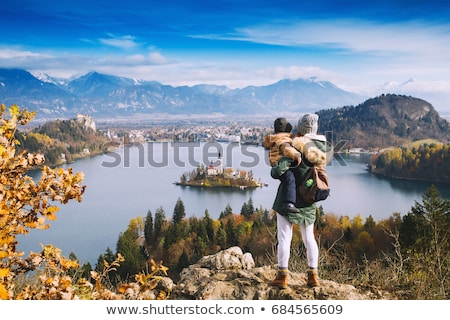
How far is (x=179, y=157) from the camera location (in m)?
23.7

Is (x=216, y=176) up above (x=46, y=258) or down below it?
below

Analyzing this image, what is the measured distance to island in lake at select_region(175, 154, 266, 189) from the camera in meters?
18.2

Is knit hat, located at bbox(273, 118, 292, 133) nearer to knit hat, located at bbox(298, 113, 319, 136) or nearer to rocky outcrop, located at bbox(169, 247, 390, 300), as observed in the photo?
knit hat, located at bbox(298, 113, 319, 136)

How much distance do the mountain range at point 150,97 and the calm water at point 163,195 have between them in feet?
27.1

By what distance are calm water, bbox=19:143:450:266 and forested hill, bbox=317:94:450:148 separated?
20.7 ft

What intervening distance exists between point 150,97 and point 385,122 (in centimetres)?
4135

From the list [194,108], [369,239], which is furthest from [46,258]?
[194,108]

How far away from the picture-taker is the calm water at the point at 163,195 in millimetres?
11367

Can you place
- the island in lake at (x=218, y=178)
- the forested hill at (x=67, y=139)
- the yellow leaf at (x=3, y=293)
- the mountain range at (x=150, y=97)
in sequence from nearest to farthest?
the yellow leaf at (x=3, y=293) → the island in lake at (x=218, y=178) → the forested hill at (x=67, y=139) → the mountain range at (x=150, y=97)

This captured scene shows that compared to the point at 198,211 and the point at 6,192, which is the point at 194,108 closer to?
the point at 198,211

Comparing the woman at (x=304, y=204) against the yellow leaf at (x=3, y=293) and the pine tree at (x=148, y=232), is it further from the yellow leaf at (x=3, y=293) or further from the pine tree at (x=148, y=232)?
the pine tree at (x=148, y=232)

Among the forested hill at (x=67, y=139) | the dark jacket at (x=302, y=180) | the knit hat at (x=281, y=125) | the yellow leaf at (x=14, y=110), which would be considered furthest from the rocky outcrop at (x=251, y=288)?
the forested hill at (x=67, y=139)

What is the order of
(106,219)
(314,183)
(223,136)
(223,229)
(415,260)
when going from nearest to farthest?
(314,183), (415,260), (223,229), (106,219), (223,136)
